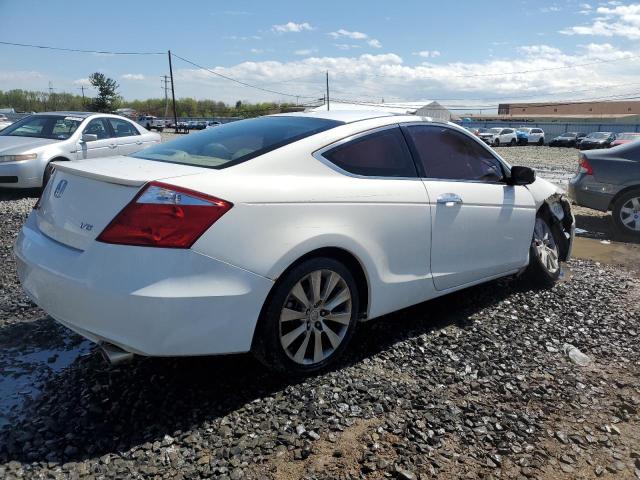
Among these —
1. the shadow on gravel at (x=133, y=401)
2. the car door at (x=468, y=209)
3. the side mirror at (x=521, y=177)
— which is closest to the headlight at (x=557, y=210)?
the car door at (x=468, y=209)

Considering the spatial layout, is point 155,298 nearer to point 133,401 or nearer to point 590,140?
point 133,401

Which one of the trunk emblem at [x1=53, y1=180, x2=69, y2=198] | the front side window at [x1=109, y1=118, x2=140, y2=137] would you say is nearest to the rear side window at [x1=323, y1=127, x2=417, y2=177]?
the trunk emblem at [x1=53, y1=180, x2=69, y2=198]

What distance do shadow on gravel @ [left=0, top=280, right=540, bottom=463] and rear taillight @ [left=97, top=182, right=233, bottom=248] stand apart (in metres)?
0.89

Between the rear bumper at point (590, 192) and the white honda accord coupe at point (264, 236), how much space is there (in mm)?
4691

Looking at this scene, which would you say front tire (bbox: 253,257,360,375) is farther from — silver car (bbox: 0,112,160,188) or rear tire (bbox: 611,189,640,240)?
silver car (bbox: 0,112,160,188)

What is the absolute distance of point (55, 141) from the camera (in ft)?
29.9

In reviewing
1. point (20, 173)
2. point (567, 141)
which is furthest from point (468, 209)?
point (567, 141)

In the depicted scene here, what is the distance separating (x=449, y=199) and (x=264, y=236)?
156 centimetres

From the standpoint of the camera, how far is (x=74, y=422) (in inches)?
98.9

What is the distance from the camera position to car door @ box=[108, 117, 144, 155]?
33.7ft

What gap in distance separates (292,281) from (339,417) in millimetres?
741

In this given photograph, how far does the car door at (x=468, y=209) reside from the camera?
3568 millimetres

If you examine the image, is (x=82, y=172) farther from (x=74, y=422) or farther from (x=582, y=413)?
(x=582, y=413)

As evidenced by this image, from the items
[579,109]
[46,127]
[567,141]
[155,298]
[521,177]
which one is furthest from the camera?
[579,109]
